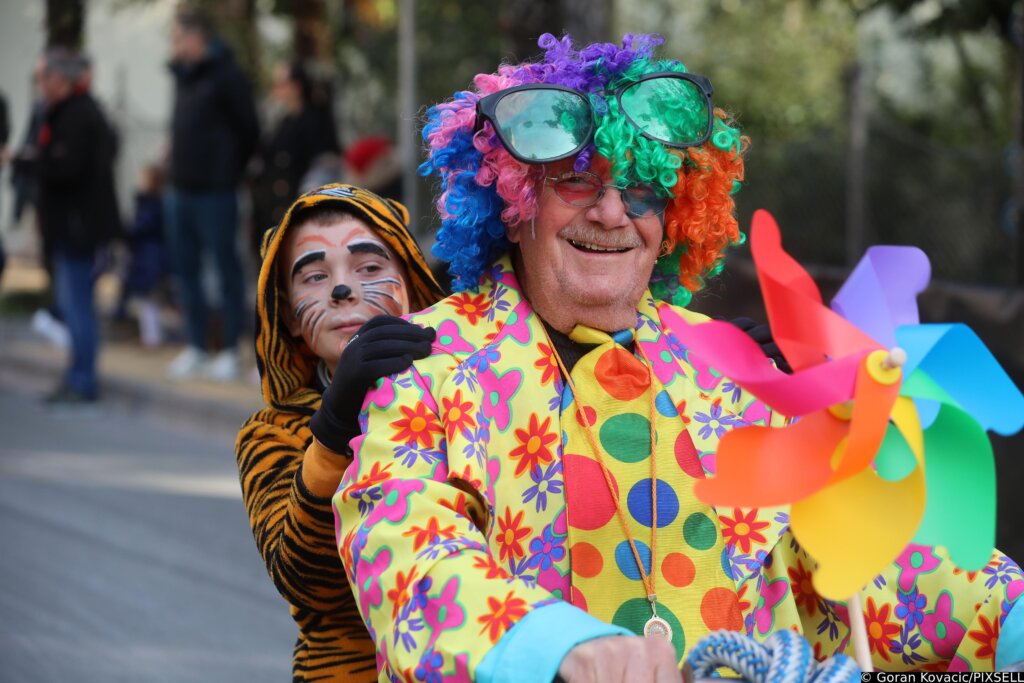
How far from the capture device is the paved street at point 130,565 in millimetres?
5309

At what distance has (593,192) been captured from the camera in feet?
8.34

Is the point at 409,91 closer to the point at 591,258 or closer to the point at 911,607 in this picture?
the point at 591,258

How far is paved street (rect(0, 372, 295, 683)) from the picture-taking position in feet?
17.4

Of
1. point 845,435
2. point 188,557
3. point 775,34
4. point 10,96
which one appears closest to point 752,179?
point 775,34

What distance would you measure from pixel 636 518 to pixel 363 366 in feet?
1.68

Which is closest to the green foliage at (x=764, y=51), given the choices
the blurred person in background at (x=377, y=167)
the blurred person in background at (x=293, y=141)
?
the blurred person in background at (x=377, y=167)

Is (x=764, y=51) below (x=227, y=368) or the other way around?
the other way around

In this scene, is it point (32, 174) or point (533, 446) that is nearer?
point (533, 446)

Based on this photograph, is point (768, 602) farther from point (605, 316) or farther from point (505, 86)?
point (505, 86)

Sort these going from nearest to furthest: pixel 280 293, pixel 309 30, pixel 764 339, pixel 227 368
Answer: pixel 764 339 → pixel 280 293 → pixel 227 368 → pixel 309 30

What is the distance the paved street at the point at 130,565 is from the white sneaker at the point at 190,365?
960 mm

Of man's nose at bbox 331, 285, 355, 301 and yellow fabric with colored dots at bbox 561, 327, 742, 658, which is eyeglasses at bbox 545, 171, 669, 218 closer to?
yellow fabric with colored dots at bbox 561, 327, 742, 658

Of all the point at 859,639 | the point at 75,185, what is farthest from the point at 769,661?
the point at 75,185

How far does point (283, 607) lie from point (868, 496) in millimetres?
4275
